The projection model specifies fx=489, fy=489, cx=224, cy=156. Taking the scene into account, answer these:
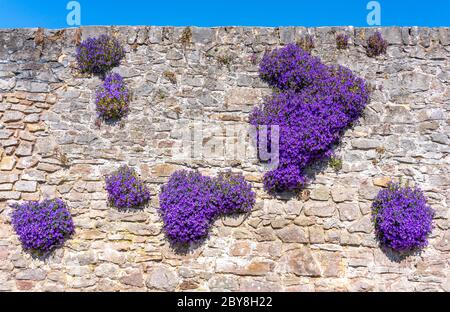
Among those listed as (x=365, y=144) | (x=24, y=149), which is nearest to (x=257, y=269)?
(x=365, y=144)

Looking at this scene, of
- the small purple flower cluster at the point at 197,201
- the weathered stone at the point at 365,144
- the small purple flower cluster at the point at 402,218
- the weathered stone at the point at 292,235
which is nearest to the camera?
the small purple flower cluster at the point at 402,218

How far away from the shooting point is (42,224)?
697 centimetres

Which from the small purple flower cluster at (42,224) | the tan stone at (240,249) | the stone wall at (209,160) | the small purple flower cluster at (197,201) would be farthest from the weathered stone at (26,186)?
the tan stone at (240,249)

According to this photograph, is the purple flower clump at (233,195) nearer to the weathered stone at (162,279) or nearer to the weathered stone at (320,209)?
the weathered stone at (320,209)

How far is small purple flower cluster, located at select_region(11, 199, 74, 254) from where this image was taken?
22.8 ft

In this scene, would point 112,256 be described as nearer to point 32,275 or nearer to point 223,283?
point 32,275

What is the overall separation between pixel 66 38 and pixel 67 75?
1.90 feet

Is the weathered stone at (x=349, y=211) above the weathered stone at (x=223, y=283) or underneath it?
above

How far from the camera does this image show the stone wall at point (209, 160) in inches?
274

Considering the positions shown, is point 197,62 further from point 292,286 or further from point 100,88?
point 292,286

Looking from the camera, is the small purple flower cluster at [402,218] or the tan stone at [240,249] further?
the tan stone at [240,249]

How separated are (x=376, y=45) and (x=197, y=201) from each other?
3533 mm

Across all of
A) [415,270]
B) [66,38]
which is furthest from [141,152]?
[415,270]

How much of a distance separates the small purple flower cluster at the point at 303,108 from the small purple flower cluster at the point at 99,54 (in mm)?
2222
